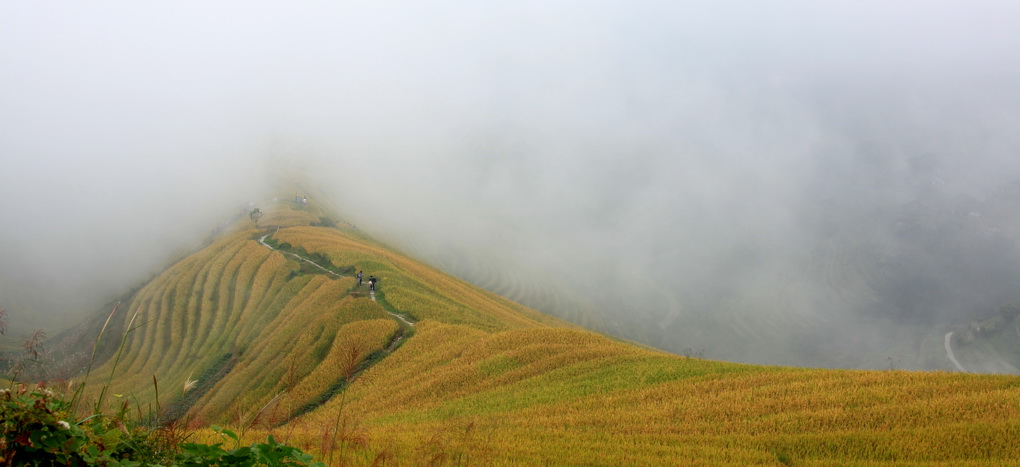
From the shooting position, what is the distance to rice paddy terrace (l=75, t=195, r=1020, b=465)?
10.7 metres

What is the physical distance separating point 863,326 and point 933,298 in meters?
32.6

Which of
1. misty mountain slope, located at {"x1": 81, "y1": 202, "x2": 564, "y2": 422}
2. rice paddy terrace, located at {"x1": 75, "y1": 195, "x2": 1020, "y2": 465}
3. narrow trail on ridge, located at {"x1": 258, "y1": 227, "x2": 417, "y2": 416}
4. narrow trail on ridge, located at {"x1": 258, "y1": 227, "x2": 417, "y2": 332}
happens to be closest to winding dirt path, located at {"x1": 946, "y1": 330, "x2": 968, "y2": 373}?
misty mountain slope, located at {"x1": 81, "y1": 202, "x2": 564, "y2": 422}

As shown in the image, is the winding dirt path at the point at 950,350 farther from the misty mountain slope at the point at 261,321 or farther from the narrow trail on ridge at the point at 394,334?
the narrow trail on ridge at the point at 394,334

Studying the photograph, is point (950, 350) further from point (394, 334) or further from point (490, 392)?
point (490, 392)

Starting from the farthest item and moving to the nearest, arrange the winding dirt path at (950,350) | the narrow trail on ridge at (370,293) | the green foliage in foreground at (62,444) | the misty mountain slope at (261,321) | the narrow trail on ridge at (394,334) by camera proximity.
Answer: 1. the winding dirt path at (950,350)
2. the narrow trail on ridge at (370,293)
3. the misty mountain slope at (261,321)
4. the narrow trail on ridge at (394,334)
5. the green foliage in foreground at (62,444)

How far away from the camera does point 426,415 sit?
16.4m

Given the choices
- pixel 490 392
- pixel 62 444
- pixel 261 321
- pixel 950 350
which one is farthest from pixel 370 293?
pixel 950 350

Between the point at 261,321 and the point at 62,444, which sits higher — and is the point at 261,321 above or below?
below

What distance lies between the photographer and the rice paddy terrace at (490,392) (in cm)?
1066

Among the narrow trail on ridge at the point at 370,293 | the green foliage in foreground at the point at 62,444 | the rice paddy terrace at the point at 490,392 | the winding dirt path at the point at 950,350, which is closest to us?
the green foliage in foreground at the point at 62,444

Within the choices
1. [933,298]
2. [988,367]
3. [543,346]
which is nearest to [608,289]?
[988,367]

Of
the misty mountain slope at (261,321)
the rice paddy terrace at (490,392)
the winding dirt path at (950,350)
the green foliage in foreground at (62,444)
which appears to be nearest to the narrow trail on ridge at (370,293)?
the rice paddy terrace at (490,392)

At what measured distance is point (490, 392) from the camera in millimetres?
18594

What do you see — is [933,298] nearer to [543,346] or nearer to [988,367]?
[988,367]
